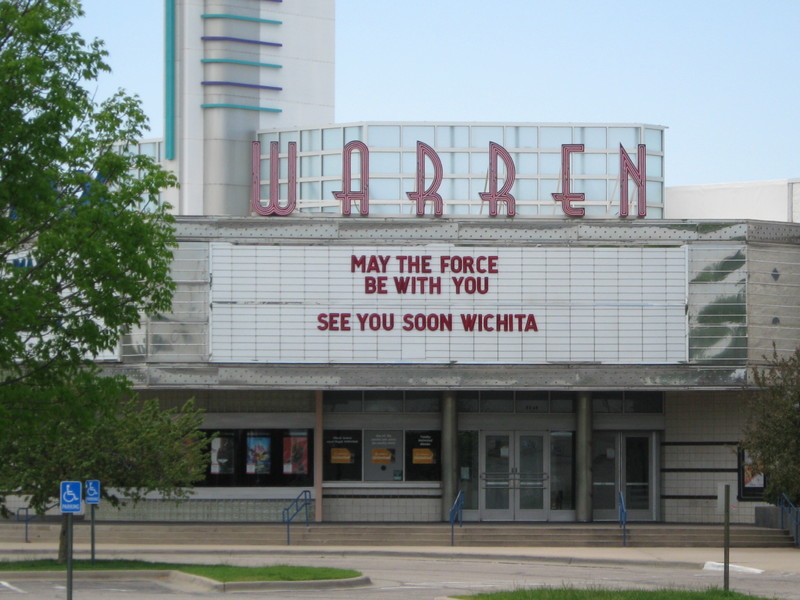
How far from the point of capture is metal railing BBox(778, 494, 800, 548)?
36.7m

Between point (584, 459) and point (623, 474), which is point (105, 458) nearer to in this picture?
point (584, 459)

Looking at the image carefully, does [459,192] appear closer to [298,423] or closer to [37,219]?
[298,423]

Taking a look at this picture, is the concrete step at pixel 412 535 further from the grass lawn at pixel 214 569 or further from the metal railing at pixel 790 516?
the grass lawn at pixel 214 569

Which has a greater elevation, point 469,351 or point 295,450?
point 469,351

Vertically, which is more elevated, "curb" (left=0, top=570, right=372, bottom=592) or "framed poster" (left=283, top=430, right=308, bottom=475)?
"framed poster" (left=283, top=430, right=308, bottom=475)

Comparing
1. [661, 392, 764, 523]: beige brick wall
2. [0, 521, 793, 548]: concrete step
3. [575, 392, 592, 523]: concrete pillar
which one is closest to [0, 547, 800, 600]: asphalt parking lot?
[0, 521, 793, 548]: concrete step

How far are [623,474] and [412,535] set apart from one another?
7214 mm

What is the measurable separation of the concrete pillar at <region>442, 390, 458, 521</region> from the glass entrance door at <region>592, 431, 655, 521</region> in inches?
166

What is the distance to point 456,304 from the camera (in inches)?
1491

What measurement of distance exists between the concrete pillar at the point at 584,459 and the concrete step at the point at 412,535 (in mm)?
1391

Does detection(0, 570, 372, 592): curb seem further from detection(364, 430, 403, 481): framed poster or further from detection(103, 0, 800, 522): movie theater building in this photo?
detection(364, 430, 403, 481): framed poster

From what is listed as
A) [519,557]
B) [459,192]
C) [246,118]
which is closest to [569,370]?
[519,557]

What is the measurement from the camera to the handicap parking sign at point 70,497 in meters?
21.7

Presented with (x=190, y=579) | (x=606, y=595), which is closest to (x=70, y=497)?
(x=190, y=579)
